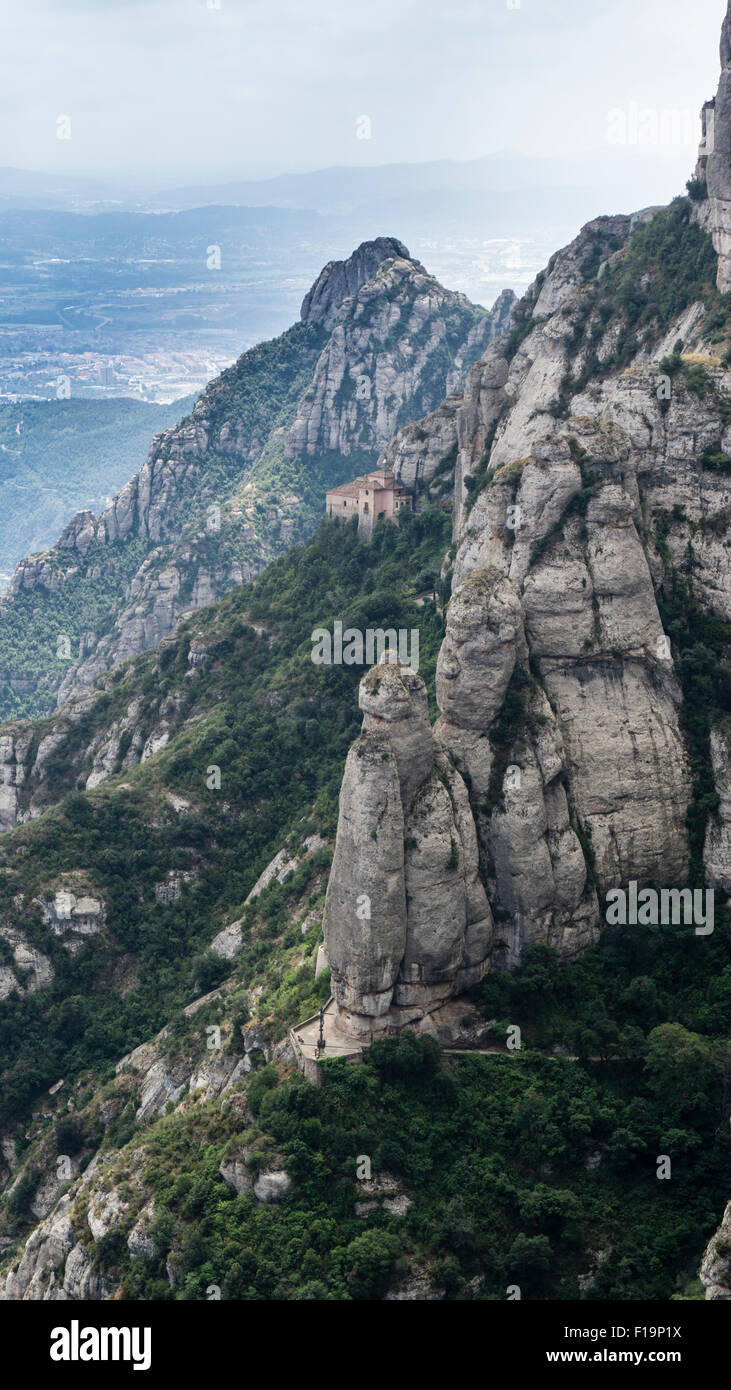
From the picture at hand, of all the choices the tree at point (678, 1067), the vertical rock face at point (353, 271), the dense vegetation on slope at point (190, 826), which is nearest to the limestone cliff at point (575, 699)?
the tree at point (678, 1067)

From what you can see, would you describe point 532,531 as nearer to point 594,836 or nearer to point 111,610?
point 594,836

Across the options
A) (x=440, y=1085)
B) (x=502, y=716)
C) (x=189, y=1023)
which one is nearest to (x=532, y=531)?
(x=502, y=716)

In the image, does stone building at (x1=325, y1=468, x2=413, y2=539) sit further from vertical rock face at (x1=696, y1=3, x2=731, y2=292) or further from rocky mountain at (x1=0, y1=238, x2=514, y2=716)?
rocky mountain at (x1=0, y1=238, x2=514, y2=716)

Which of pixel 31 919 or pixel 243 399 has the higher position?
pixel 243 399

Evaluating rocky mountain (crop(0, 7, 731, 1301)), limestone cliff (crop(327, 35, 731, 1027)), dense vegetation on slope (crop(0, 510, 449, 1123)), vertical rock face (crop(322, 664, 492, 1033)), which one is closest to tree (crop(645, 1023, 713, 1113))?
rocky mountain (crop(0, 7, 731, 1301))

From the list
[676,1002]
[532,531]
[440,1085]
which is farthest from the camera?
[532,531]

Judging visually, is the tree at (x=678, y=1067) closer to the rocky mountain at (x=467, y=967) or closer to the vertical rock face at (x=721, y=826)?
the rocky mountain at (x=467, y=967)

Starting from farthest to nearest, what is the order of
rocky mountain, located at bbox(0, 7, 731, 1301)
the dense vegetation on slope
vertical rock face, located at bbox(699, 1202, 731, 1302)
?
the dense vegetation on slope, rocky mountain, located at bbox(0, 7, 731, 1301), vertical rock face, located at bbox(699, 1202, 731, 1302)
